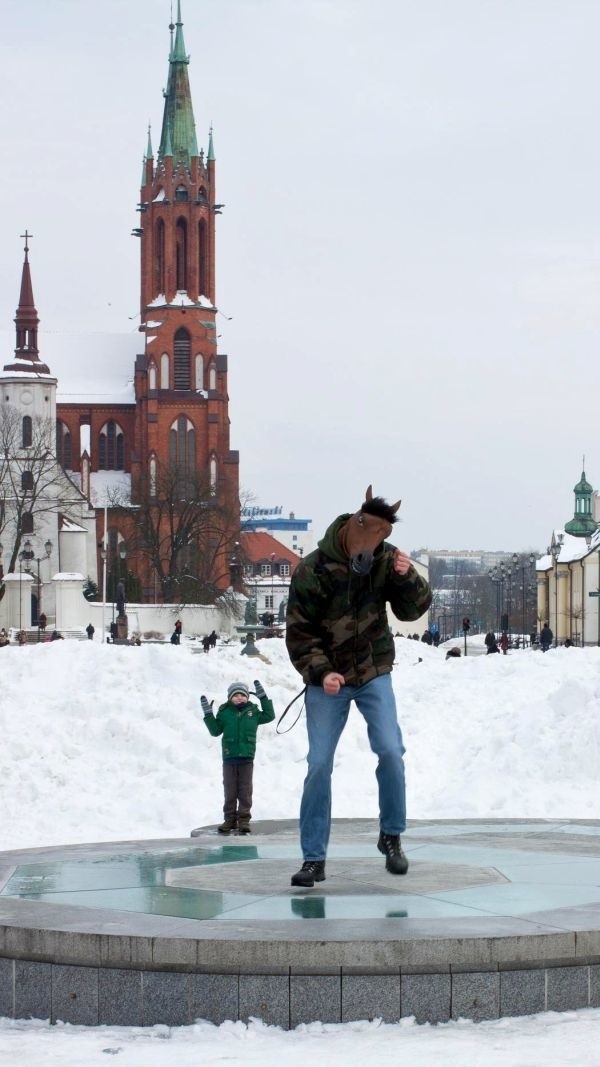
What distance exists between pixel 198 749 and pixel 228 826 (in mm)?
6230

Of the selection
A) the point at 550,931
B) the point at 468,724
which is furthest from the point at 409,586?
the point at 468,724

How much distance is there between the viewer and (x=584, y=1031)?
592cm

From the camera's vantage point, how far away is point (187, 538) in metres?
79.9

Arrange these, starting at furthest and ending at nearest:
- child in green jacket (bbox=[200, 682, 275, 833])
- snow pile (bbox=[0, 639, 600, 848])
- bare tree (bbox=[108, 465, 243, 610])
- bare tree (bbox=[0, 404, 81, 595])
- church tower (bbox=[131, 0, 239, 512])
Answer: church tower (bbox=[131, 0, 239, 512]), bare tree (bbox=[0, 404, 81, 595]), bare tree (bbox=[108, 465, 243, 610]), snow pile (bbox=[0, 639, 600, 848]), child in green jacket (bbox=[200, 682, 275, 833])

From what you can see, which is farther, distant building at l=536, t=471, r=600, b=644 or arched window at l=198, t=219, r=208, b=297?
arched window at l=198, t=219, r=208, b=297

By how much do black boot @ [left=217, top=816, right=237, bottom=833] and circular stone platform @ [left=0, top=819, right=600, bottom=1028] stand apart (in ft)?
13.4

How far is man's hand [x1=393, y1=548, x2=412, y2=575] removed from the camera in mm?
7577

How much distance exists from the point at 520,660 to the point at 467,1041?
18.6 m

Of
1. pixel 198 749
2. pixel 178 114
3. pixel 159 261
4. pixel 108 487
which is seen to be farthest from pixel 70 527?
pixel 198 749

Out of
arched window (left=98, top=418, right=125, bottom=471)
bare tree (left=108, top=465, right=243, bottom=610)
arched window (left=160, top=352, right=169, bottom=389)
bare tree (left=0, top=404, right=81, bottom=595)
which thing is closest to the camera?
bare tree (left=108, top=465, right=243, bottom=610)

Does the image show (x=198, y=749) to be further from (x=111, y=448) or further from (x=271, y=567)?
(x=271, y=567)

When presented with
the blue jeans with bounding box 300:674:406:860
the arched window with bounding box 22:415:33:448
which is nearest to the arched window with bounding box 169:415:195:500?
the arched window with bounding box 22:415:33:448

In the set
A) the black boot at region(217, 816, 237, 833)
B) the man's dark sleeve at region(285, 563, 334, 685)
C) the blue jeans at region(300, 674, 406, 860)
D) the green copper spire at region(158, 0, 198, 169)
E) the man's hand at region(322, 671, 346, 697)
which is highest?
the green copper spire at region(158, 0, 198, 169)

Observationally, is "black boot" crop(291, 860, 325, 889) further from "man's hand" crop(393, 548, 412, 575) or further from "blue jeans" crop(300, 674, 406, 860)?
"man's hand" crop(393, 548, 412, 575)
